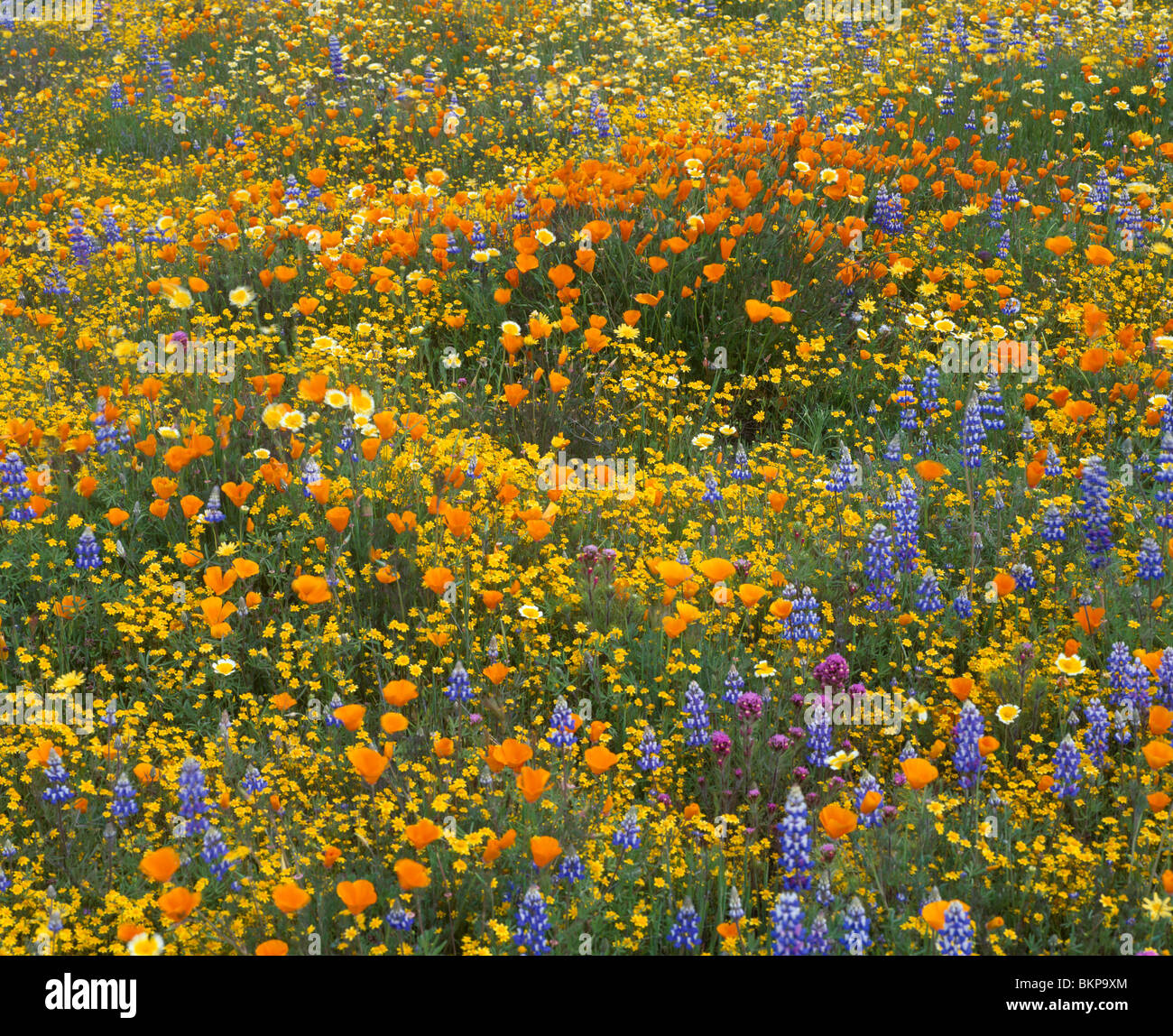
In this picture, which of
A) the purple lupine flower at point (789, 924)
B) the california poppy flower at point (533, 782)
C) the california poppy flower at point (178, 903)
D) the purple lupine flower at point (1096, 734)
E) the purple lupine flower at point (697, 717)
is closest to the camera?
the california poppy flower at point (178, 903)

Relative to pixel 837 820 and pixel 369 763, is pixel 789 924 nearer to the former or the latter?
pixel 837 820

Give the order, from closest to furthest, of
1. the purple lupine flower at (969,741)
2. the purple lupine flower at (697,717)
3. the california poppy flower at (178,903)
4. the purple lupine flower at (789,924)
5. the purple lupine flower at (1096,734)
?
the california poppy flower at (178,903)
the purple lupine flower at (789,924)
the purple lupine flower at (969,741)
the purple lupine flower at (1096,734)
the purple lupine flower at (697,717)

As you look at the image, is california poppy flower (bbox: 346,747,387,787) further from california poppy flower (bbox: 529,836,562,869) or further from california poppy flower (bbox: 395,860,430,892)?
california poppy flower (bbox: 529,836,562,869)

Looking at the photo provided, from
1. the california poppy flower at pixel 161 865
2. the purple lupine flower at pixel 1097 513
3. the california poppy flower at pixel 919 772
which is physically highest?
the purple lupine flower at pixel 1097 513

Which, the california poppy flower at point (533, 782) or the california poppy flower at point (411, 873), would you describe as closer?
the california poppy flower at point (411, 873)

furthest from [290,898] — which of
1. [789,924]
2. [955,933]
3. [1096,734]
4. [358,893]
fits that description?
[1096,734]

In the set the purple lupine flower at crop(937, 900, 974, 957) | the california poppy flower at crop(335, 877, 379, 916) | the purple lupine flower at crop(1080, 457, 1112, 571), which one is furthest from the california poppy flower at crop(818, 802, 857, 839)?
the purple lupine flower at crop(1080, 457, 1112, 571)

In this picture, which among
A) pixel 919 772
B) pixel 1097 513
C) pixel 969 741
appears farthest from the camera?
pixel 1097 513

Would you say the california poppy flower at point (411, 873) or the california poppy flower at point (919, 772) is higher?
the california poppy flower at point (919, 772)

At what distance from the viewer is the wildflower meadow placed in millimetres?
2859

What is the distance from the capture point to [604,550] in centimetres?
410

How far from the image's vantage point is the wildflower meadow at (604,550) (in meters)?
2.86

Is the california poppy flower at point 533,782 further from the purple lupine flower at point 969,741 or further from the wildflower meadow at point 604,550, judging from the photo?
the purple lupine flower at point 969,741

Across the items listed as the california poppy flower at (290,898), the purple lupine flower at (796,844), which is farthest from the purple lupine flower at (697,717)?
the california poppy flower at (290,898)
